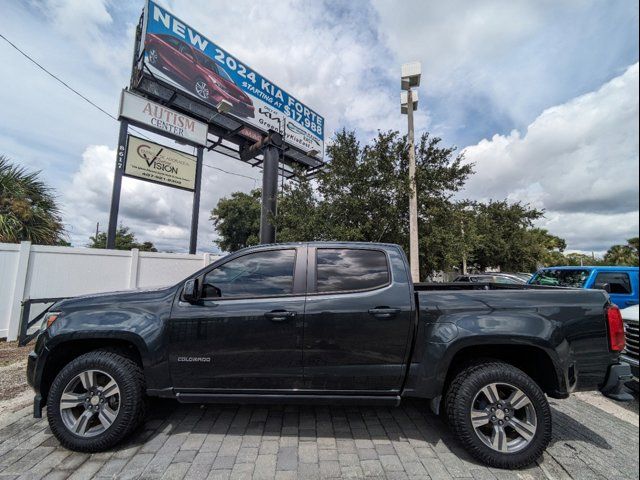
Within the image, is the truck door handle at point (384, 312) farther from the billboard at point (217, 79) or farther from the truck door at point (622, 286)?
the billboard at point (217, 79)

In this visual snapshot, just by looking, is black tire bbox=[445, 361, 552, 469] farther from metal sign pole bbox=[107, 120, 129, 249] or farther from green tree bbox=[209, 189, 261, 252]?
green tree bbox=[209, 189, 261, 252]

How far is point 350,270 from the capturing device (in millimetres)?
2852

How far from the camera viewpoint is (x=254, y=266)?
291 centimetres

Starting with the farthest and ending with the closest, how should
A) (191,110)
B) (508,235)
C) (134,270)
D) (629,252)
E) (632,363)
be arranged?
(508,235) → (191,110) → (134,270) → (632,363) → (629,252)

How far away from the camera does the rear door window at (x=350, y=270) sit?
2775mm

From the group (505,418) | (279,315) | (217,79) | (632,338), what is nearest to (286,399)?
(279,315)

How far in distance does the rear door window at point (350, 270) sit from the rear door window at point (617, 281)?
669 centimetres

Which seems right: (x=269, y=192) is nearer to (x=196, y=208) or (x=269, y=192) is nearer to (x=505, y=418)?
(x=196, y=208)

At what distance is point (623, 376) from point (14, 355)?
843cm

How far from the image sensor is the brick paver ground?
2.34 meters

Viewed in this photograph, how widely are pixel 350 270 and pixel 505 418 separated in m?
1.78

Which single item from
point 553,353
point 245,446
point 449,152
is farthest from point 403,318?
point 449,152

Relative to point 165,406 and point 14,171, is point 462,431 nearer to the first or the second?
point 165,406

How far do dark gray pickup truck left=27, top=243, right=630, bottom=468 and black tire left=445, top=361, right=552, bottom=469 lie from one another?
1cm
